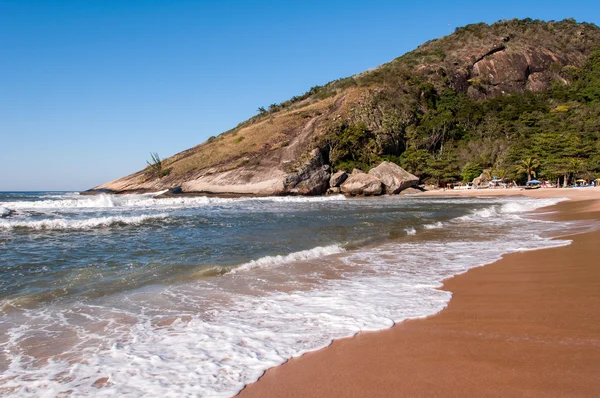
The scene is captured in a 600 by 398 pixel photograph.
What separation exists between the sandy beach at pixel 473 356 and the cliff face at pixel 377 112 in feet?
126

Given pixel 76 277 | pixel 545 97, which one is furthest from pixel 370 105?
pixel 76 277

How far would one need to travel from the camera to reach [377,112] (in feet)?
193

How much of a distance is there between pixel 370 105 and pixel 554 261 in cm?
5516

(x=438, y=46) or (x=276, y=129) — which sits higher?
(x=438, y=46)

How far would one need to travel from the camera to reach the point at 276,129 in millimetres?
56750

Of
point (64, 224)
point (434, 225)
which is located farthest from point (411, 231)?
point (64, 224)

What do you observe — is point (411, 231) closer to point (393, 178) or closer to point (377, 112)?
point (393, 178)

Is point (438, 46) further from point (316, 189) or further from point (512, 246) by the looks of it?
point (512, 246)

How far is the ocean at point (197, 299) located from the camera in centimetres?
305

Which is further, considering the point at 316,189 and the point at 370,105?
the point at 370,105

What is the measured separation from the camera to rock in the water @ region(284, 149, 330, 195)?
4294 centimetres

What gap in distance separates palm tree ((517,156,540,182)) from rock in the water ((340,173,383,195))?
17415mm

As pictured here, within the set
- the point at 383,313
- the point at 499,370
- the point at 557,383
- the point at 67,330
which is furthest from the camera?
the point at 383,313

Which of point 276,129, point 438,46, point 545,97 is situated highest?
point 438,46
